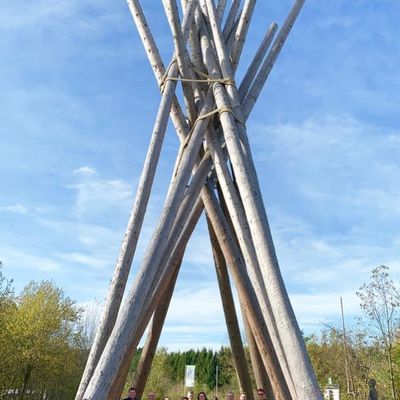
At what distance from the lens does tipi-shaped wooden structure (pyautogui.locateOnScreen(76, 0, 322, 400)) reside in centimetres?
538

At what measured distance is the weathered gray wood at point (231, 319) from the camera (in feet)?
27.1

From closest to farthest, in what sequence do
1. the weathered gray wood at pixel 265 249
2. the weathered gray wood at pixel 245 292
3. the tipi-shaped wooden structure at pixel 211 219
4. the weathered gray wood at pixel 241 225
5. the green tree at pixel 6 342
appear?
the weathered gray wood at pixel 265 249
the tipi-shaped wooden structure at pixel 211 219
the weathered gray wood at pixel 241 225
the weathered gray wood at pixel 245 292
the green tree at pixel 6 342

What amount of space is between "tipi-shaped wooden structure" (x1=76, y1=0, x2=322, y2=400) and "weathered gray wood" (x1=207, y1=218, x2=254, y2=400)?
0.6 inches

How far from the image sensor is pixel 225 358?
33.9 metres

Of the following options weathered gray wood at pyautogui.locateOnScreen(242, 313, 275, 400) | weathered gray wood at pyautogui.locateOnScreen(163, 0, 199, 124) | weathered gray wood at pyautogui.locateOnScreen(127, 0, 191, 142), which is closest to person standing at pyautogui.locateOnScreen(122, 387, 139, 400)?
weathered gray wood at pyautogui.locateOnScreen(242, 313, 275, 400)

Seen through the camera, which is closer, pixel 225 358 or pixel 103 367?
pixel 103 367

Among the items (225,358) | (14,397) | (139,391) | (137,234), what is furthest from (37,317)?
(137,234)

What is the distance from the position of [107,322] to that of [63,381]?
27.8 meters

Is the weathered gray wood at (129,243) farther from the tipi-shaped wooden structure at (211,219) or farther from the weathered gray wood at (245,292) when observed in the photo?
the weathered gray wood at (245,292)

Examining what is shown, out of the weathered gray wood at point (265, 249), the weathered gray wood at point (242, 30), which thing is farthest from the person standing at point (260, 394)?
the weathered gray wood at point (242, 30)

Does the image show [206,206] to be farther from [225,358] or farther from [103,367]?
[225,358]

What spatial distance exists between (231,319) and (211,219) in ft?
5.63

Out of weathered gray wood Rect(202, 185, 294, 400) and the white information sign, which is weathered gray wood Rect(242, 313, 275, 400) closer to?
weathered gray wood Rect(202, 185, 294, 400)

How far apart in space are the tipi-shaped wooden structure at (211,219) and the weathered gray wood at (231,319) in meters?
0.02
